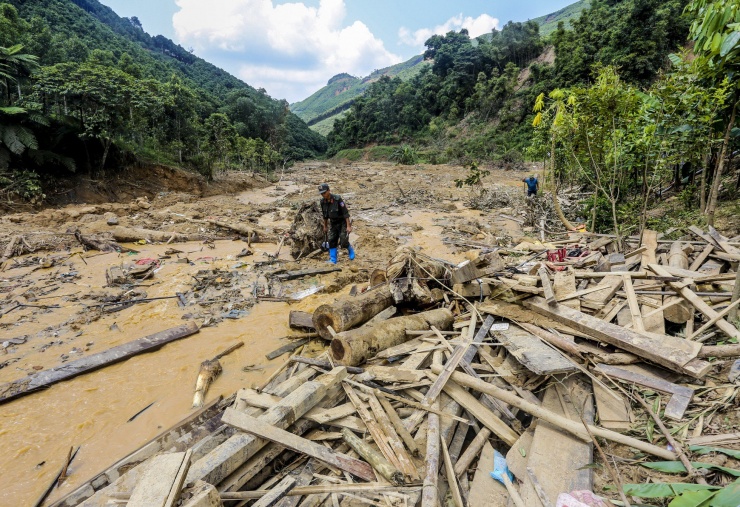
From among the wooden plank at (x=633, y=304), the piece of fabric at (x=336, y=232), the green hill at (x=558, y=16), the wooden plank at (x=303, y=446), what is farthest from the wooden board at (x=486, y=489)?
the green hill at (x=558, y=16)

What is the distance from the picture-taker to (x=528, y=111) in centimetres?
3700

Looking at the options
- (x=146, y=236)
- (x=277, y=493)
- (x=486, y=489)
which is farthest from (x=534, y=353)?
(x=146, y=236)

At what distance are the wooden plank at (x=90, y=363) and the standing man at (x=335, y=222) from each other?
11.7 ft

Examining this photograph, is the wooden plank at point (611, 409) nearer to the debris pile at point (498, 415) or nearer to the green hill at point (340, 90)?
the debris pile at point (498, 415)

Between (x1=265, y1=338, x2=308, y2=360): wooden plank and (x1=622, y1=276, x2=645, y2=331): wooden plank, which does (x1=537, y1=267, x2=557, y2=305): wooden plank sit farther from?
(x1=265, y1=338, x2=308, y2=360): wooden plank

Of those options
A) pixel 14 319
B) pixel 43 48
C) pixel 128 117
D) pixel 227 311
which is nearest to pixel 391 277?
pixel 227 311

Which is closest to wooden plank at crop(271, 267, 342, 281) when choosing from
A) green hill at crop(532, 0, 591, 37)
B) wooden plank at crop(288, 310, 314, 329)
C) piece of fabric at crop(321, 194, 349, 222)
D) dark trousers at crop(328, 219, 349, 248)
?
dark trousers at crop(328, 219, 349, 248)

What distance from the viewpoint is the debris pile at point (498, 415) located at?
7.17 ft

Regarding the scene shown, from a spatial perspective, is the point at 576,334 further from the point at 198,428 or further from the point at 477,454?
the point at 198,428

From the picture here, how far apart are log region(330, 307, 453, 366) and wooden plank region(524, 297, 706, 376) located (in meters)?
1.32

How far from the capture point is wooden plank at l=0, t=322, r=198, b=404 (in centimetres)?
406

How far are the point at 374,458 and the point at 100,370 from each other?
4.17m

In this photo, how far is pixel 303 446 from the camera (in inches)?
99.8

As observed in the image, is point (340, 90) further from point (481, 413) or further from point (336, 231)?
point (481, 413)
